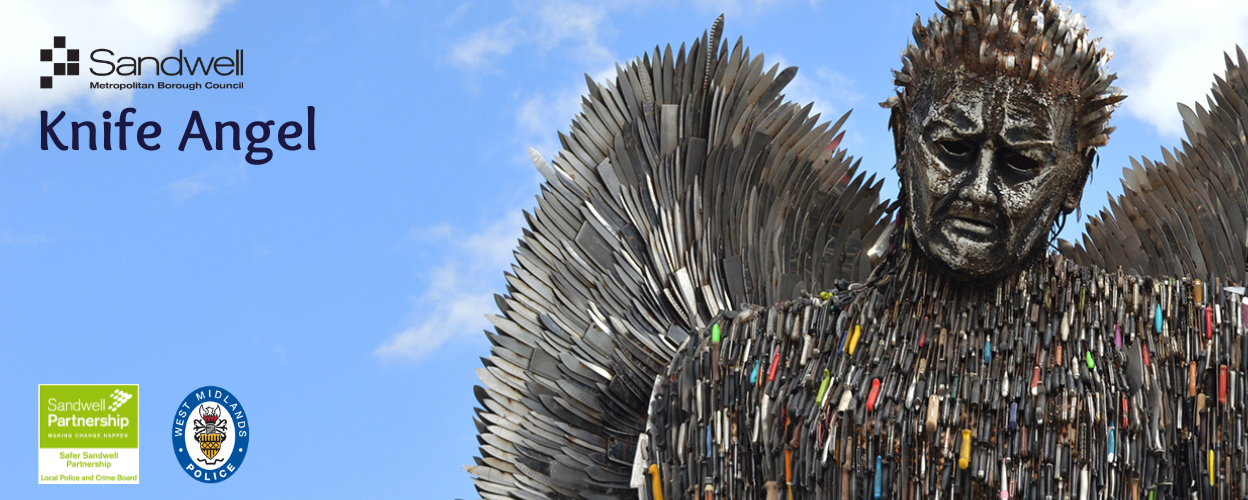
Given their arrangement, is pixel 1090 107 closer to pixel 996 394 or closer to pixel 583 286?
pixel 996 394

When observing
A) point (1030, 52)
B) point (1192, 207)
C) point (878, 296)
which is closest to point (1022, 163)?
point (1030, 52)

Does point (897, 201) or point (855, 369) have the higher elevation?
point (897, 201)

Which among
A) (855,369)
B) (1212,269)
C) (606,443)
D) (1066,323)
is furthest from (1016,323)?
(606,443)

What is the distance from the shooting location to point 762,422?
7215 millimetres

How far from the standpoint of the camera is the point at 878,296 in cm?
732

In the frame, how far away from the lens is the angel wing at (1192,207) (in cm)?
802

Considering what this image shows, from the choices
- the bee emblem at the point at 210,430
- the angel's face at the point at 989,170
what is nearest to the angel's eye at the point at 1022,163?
the angel's face at the point at 989,170

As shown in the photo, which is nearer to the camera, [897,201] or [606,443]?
[897,201]

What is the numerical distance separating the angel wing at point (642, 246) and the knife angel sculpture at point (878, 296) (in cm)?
1

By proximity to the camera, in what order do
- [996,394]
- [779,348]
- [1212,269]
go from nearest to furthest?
[996,394] < [779,348] < [1212,269]

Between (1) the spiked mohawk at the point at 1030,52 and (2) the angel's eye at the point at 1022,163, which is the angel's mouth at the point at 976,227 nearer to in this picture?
(2) the angel's eye at the point at 1022,163

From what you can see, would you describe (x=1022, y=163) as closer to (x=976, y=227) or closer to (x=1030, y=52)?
(x=976, y=227)

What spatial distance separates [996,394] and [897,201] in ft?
2.90

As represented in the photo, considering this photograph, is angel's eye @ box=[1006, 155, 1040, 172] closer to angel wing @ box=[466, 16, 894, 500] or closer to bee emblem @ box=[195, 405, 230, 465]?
angel wing @ box=[466, 16, 894, 500]
